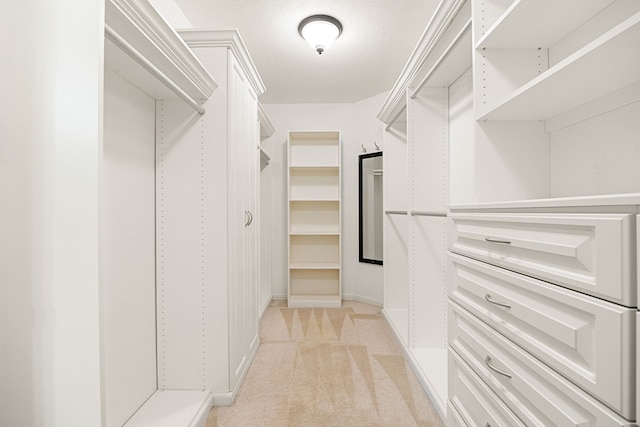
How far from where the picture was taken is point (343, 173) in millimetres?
3795

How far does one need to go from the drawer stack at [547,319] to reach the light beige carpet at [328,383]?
0.56 metres

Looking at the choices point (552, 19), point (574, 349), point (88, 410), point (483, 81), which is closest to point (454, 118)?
point (483, 81)

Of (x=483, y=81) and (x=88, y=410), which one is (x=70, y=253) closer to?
(x=88, y=410)

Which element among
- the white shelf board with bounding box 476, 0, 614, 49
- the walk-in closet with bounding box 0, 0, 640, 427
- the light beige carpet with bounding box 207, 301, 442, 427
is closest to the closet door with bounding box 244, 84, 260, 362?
the walk-in closet with bounding box 0, 0, 640, 427

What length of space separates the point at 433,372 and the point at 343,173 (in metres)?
2.47

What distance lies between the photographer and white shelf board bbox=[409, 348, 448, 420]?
1.64m

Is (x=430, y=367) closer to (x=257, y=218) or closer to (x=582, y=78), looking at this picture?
(x=257, y=218)

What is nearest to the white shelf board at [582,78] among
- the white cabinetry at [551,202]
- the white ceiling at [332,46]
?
the white cabinetry at [551,202]

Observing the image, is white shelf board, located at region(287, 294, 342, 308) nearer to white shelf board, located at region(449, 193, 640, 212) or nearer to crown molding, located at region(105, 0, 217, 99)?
crown molding, located at region(105, 0, 217, 99)

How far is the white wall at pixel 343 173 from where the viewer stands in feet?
12.4

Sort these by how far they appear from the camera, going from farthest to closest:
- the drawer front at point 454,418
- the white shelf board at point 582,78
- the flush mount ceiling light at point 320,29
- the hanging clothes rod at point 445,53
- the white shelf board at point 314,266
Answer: the white shelf board at point 314,266
the flush mount ceiling light at point 320,29
the hanging clothes rod at point 445,53
the drawer front at point 454,418
the white shelf board at point 582,78

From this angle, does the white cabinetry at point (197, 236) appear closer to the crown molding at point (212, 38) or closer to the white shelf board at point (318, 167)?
the crown molding at point (212, 38)

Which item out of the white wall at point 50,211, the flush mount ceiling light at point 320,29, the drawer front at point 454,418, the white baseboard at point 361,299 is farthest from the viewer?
the white baseboard at point 361,299

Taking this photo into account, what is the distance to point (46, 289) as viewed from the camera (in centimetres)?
86
